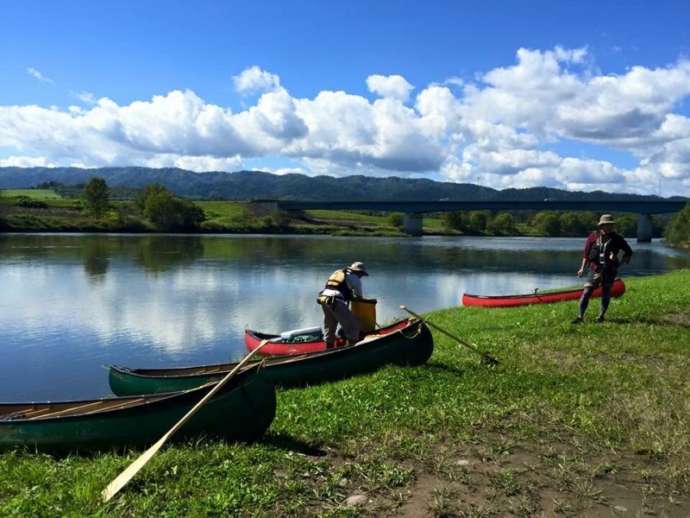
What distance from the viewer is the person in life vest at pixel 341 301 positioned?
1279 cm

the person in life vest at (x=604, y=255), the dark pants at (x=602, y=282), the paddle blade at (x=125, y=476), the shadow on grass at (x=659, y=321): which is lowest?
the paddle blade at (x=125, y=476)

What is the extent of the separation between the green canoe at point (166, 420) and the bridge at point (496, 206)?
121751 mm

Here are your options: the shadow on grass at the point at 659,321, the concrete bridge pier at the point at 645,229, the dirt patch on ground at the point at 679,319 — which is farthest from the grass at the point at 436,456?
the concrete bridge pier at the point at 645,229

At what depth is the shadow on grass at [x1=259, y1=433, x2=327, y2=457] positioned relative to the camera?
25.2 ft

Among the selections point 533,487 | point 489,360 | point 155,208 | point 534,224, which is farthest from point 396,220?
point 533,487

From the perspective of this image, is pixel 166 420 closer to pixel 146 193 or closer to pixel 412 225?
pixel 146 193

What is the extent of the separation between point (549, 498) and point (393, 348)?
5.98 meters

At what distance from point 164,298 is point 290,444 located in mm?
26832

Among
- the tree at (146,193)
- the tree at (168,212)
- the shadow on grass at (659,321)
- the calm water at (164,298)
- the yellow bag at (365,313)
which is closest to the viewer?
the yellow bag at (365,313)

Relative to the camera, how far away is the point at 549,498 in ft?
20.7

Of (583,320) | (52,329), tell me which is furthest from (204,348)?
(583,320)

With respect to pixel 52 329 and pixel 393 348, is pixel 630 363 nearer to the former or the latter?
pixel 393 348

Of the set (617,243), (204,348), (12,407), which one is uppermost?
(617,243)

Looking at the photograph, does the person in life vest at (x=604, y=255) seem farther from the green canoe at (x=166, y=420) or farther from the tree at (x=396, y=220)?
the tree at (x=396, y=220)
